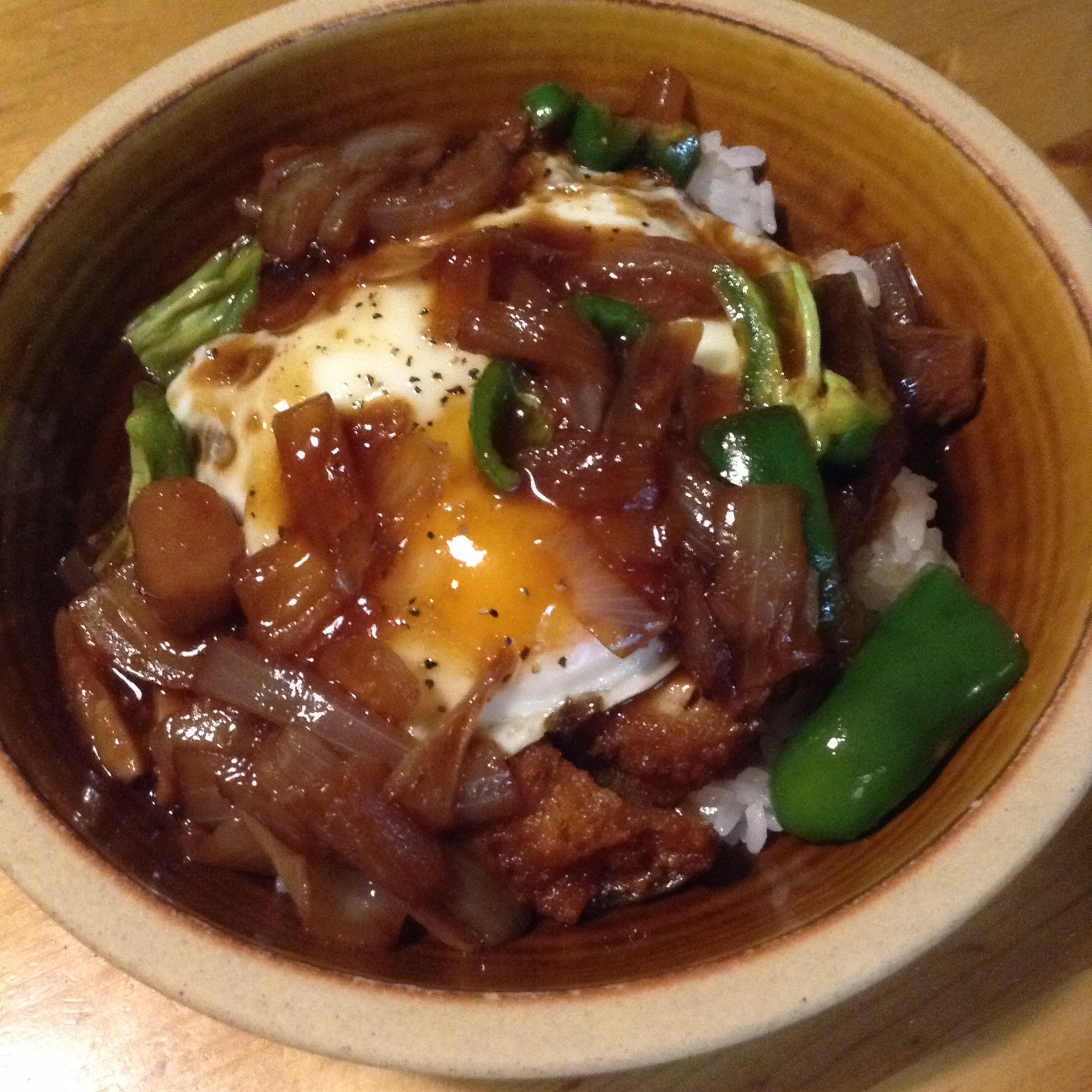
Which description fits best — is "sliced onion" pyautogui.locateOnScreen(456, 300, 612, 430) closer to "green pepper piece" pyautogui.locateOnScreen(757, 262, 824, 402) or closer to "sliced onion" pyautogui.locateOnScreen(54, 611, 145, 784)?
"green pepper piece" pyautogui.locateOnScreen(757, 262, 824, 402)

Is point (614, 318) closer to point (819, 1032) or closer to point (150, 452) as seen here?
point (150, 452)

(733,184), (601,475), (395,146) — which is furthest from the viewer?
(733,184)

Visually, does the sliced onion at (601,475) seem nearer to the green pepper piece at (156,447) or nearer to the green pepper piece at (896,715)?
the green pepper piece at (896,715)

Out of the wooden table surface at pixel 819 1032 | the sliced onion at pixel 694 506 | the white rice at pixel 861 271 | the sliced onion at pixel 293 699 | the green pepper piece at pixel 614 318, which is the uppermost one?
the green pepper piece at pixel 614 318

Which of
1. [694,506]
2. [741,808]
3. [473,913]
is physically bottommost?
[741,808]

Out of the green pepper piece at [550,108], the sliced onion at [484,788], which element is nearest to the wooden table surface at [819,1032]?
the sliced onion at [484,788]

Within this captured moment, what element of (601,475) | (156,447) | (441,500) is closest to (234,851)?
(441,500)

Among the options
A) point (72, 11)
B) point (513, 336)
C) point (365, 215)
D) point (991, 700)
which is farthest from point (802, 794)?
point (72, 11)
